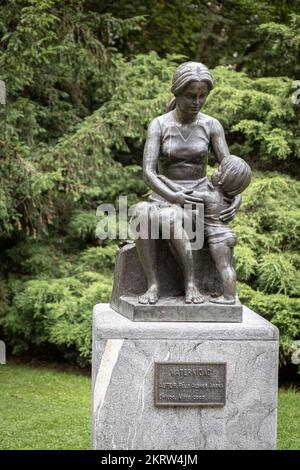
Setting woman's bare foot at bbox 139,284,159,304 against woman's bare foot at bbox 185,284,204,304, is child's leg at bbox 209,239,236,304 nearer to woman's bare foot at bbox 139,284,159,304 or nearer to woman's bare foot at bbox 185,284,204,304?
woman's bare foot at bbox 185,284,204,304

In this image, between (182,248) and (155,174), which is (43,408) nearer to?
(182,248)

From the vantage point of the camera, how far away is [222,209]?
464 cm

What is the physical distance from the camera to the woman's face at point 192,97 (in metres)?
4.48

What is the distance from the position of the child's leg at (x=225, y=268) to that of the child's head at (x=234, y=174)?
0.35 meters

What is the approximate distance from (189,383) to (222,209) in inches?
45.3

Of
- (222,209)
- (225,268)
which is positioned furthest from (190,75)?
(225,268)

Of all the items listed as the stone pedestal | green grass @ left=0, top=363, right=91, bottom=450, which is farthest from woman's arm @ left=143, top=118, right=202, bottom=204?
green grass @ left=0, top=363, right=91, bottom=450

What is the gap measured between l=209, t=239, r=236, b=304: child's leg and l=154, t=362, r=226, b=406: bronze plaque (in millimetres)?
457

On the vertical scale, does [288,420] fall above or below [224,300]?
below

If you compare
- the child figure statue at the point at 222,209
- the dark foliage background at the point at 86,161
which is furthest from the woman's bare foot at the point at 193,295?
the dark foliage background at the point at 86,161

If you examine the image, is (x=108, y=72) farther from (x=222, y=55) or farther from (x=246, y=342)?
(x=246, y=342)

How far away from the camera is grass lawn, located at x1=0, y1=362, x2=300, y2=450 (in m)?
5.70

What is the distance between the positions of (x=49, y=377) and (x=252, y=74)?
5.40 metres

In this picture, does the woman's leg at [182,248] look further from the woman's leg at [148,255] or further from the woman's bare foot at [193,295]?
the woman's leg at [148,255]
